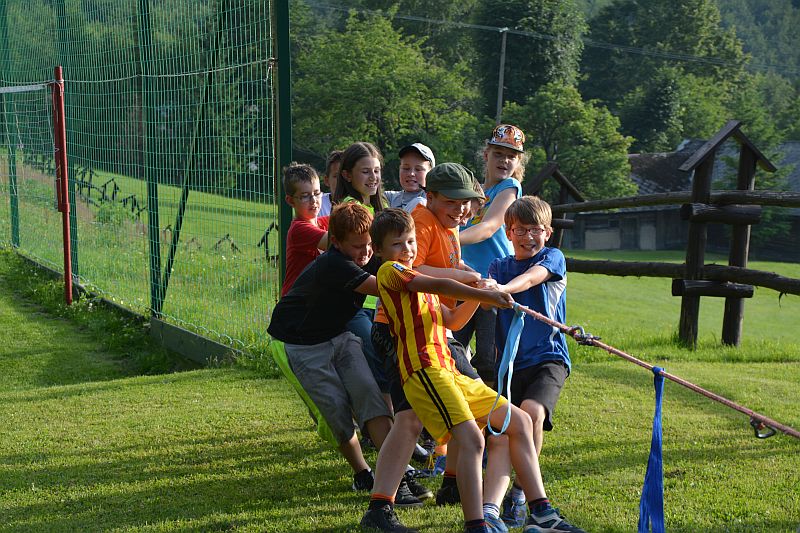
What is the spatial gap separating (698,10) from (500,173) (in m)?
88.8

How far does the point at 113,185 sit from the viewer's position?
1065 centimetres

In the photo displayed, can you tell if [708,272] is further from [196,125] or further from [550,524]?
[550,524]

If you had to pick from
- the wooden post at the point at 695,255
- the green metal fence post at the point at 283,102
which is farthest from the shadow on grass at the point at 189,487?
the wooden post at the point at 695,255

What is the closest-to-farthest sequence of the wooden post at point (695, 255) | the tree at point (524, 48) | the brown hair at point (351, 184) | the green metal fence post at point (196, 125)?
the brown hair at point (351, 184) < the green metal fence post at point (196, 125) < the wooden post at point (695, 255) < the tree at point (524, 48)

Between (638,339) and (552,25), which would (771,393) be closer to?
(638,339)

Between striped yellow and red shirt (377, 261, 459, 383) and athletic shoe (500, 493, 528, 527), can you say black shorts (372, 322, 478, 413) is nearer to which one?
striped yellow and red shirt (377, 261, 459, 383)

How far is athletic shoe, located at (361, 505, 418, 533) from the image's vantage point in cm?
397

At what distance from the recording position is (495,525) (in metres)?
3.84

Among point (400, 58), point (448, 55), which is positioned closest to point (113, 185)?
point (400, 58)

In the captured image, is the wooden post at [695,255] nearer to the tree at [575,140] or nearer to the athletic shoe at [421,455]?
the athletic shoe at [421,455]

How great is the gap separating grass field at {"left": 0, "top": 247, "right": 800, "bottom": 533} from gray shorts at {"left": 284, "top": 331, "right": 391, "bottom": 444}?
396mm

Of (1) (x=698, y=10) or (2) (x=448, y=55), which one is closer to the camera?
(2) (x=448, y=55)

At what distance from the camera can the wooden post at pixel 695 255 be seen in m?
9.09

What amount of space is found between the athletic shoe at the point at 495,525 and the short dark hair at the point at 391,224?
1.21m
